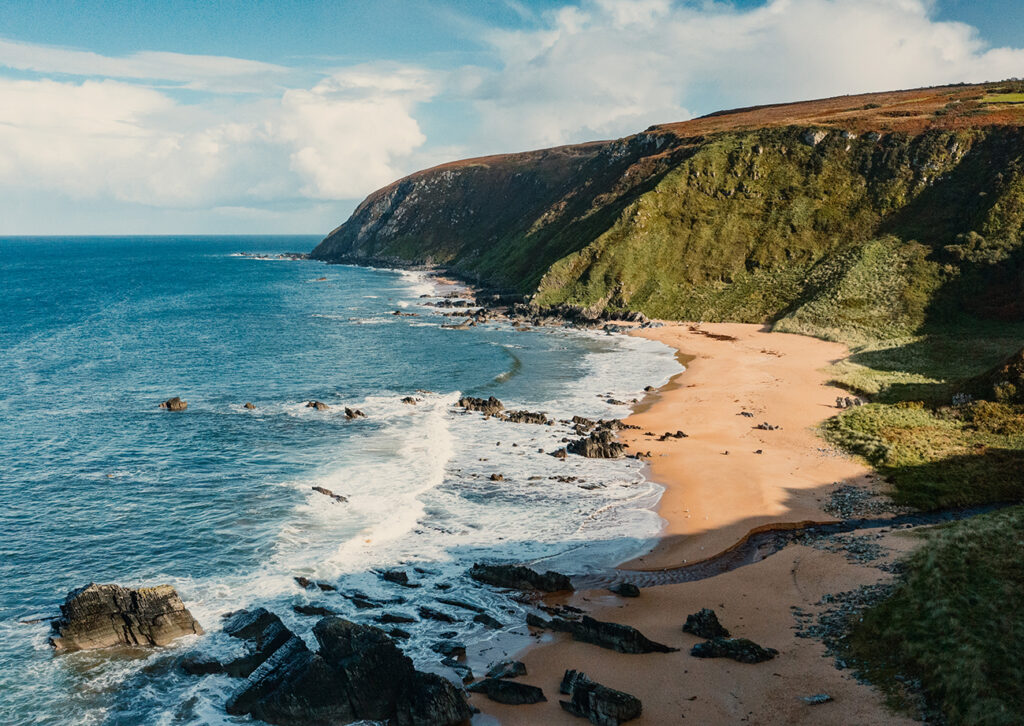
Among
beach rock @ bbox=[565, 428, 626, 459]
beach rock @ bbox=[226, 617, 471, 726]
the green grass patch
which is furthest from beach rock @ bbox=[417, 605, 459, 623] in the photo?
the green grass patch

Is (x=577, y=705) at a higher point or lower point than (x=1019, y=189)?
lower

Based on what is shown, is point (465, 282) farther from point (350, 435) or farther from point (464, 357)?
point (350, 435)

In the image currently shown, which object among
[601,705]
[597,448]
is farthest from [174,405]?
[601,705]

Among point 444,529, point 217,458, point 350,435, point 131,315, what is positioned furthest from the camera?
point 131,315

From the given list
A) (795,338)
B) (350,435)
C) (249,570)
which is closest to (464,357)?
(350,435)

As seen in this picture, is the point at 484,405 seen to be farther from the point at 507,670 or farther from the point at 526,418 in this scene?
the point at 507,670

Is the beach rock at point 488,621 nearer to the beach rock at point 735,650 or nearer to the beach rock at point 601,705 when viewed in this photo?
the beach rock at point 601,705

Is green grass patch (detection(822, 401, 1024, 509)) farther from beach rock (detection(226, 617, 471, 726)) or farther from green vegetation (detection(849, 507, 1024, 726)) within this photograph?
beach rock (detection(226, 617, 471, 726))
